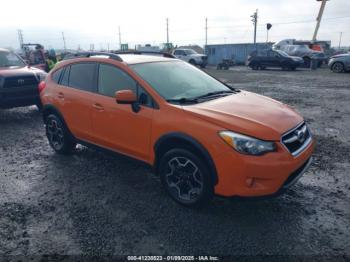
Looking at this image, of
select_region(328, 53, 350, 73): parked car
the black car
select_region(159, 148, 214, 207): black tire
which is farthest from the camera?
the black car

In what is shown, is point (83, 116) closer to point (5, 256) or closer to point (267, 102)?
point (5, 256)

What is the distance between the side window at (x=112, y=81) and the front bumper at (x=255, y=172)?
1633mm

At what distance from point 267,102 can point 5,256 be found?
3.54 m

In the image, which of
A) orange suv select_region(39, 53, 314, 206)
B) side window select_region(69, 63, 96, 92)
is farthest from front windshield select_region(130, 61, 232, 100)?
side window select_region(69, 63, 96, 92)

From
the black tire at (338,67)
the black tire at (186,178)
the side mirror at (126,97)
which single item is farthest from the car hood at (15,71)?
the black tire at (338,67)

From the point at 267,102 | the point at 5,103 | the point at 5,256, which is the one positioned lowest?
the point at 5,256

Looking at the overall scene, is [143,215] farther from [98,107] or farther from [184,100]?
[98,107]

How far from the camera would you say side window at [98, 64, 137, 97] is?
406cm

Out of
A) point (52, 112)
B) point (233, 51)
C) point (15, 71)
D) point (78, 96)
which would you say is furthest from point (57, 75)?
point (233, 51)

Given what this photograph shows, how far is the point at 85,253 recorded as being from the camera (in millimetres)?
2934

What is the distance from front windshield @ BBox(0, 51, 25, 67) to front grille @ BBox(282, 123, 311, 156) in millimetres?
8624

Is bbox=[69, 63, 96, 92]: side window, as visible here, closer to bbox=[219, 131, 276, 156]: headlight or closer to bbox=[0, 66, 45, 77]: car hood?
bbox=[219, 131, 276, 156]: headlight

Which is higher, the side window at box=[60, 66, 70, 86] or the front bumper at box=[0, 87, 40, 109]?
the side window at box=[60, 66, 70, 86]

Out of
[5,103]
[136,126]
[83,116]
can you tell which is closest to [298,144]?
A: [136,126]
